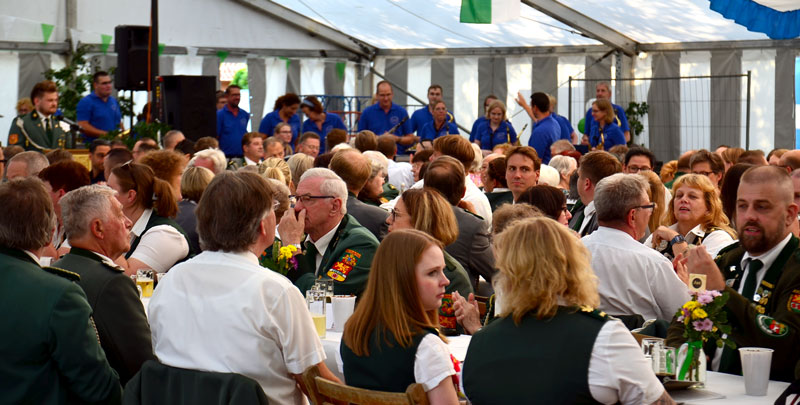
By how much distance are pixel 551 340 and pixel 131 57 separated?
34.0ft

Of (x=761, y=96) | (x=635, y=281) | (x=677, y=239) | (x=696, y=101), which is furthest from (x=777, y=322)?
(x=696, y=101)

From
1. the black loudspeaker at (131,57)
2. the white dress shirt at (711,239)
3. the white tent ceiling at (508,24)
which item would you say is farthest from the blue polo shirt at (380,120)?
the white dress shirt at (711,239)

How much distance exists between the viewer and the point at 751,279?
3.60 metres

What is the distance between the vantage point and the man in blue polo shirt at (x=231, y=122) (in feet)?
45.6

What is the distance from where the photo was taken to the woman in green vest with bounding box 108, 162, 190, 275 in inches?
201

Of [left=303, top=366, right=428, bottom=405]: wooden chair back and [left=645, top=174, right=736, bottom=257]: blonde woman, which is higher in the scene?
[left=645, top=174, right=736, bottom=257]: blonde woman

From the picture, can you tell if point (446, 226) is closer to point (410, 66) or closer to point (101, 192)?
point (101, 192)

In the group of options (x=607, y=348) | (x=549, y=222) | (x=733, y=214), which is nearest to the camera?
(x=607, y=348)

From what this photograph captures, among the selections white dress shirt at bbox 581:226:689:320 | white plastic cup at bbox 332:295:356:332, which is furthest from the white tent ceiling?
white plastic cup at bbox 332:295:356:332

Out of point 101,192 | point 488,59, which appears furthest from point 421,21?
point 101,192

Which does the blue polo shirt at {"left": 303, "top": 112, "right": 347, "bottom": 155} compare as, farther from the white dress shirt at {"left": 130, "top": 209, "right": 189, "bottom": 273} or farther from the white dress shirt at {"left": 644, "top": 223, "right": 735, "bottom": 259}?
the white dress shirt at {"left": 644, "top": 223, "right": 735, "bottom": 259}

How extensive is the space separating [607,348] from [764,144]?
13.0 meters

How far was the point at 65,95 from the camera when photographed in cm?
1330

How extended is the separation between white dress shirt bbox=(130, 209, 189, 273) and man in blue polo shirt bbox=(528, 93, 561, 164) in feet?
24.1
